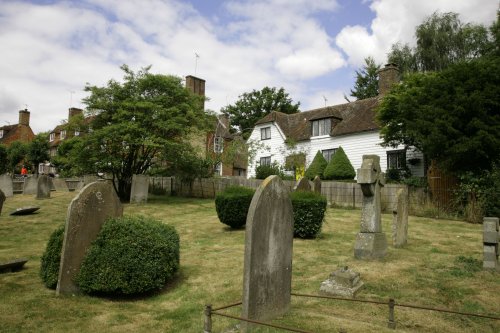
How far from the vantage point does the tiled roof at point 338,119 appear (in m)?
32.6

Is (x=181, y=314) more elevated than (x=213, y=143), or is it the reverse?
(x=213, y=143)

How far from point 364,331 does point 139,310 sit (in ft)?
12.6

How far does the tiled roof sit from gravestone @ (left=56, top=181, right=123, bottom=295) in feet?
83.5

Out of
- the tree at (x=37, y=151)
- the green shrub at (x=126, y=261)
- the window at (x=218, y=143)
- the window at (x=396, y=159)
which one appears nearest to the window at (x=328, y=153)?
the window at (x=396, y=159)

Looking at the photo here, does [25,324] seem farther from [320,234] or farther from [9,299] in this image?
[320,234]

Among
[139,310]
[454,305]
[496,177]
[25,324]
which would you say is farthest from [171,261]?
[496,177]

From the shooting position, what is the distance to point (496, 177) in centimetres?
1658

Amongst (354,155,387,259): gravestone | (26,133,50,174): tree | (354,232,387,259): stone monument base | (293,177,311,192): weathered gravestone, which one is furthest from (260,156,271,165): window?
(26,133,50,174): tree

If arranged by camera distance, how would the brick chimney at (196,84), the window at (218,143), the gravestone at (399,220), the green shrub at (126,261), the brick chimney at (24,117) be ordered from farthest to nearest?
the brick chimney at (24,117)
the window at (218,143)
the brick chimney at (196,84)
the gravestone at (399,220)
the green shrub at (126,261)

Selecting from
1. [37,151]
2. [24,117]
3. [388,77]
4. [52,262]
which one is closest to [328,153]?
[388,77]

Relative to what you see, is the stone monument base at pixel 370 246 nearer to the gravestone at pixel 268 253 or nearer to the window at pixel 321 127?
the gravestone at pixel 268 253

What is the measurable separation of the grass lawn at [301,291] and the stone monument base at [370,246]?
0.92 feet

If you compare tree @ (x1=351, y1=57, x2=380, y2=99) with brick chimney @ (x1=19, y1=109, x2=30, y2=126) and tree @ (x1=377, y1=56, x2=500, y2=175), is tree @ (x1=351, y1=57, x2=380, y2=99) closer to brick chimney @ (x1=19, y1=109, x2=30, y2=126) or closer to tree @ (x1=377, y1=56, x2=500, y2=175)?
tree @ (x1=377, y1=56, x2=500, y2=175)

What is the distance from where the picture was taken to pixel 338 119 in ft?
115
